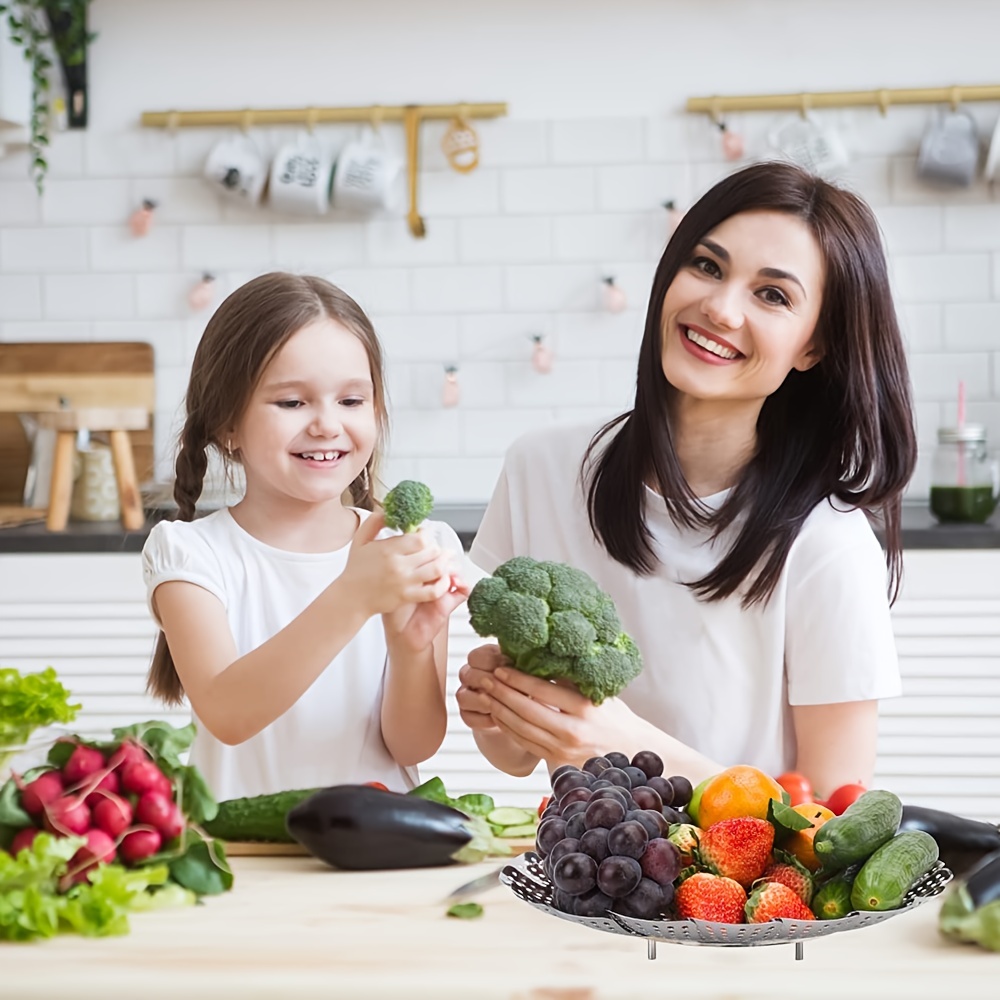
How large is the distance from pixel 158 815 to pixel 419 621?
1.59 feet

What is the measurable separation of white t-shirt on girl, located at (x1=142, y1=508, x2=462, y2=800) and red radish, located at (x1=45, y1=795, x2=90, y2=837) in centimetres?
57

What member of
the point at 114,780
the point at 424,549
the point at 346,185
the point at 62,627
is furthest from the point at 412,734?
the point at 346,185

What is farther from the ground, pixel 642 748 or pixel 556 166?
Answer: pixel 556 166

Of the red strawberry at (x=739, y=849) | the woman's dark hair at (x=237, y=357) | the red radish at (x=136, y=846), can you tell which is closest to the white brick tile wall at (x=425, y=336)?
the woman's dark hair at (x=237, y=357)

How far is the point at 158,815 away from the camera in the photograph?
3.50ft

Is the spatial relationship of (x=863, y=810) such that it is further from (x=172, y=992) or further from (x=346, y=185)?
(x=346, y=185)

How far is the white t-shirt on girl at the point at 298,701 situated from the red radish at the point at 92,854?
58 centimetres

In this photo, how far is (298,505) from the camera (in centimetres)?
171

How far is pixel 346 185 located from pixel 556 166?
55 centimetres

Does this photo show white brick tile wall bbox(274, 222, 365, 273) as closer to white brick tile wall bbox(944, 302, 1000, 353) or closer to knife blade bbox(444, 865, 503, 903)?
white brick tile wall bbox(944, 302, 1000, 353)

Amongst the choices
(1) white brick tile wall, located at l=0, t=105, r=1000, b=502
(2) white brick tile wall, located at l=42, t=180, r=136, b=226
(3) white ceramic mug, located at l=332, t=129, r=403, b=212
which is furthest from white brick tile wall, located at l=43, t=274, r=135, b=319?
(3) white ceramic mug, located at l=332, t=129, r=403, b=212

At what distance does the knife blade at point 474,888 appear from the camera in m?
1.06

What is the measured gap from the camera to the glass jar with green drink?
285cm

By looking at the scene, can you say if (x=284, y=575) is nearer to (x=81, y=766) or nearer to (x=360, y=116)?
(x=81, y=766)
